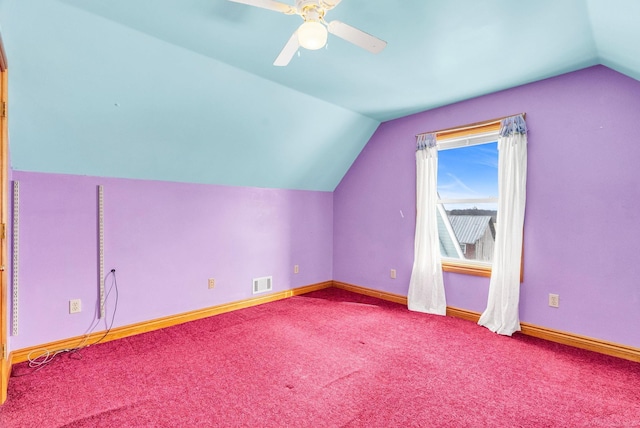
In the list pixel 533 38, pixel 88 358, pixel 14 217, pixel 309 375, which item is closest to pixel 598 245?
pixel 533 38

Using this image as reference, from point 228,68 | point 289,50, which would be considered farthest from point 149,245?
point 289,50

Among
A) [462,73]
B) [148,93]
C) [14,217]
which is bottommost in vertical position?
[14,217]

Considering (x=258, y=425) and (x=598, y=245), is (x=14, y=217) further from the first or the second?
(x=598, y=245)

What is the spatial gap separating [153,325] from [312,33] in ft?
9.96

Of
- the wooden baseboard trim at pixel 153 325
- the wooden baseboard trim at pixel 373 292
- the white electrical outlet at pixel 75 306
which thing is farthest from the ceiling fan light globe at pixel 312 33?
the wooden baseboard trim at pixel 373 292

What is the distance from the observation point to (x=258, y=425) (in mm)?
1740

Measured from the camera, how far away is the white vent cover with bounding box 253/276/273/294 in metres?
4.00

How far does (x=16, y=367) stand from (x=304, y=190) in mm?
3374

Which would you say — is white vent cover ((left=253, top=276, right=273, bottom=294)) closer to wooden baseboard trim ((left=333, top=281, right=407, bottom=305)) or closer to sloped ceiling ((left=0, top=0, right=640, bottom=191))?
wooden baseboard trim ((left=333, top=281, right=407, bottom=305))

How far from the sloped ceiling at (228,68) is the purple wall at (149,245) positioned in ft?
0.79

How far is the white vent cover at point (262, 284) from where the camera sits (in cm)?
400

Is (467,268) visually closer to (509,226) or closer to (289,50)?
(509,226)

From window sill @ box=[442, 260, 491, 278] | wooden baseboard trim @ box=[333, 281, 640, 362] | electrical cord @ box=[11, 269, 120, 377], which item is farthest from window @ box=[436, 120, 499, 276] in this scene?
electrical cord @ box=[11, 269, 120, 377]

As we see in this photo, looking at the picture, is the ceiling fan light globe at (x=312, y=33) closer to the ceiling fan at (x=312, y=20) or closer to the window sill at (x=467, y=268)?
the ceiling fan at (x=312, y=20)
